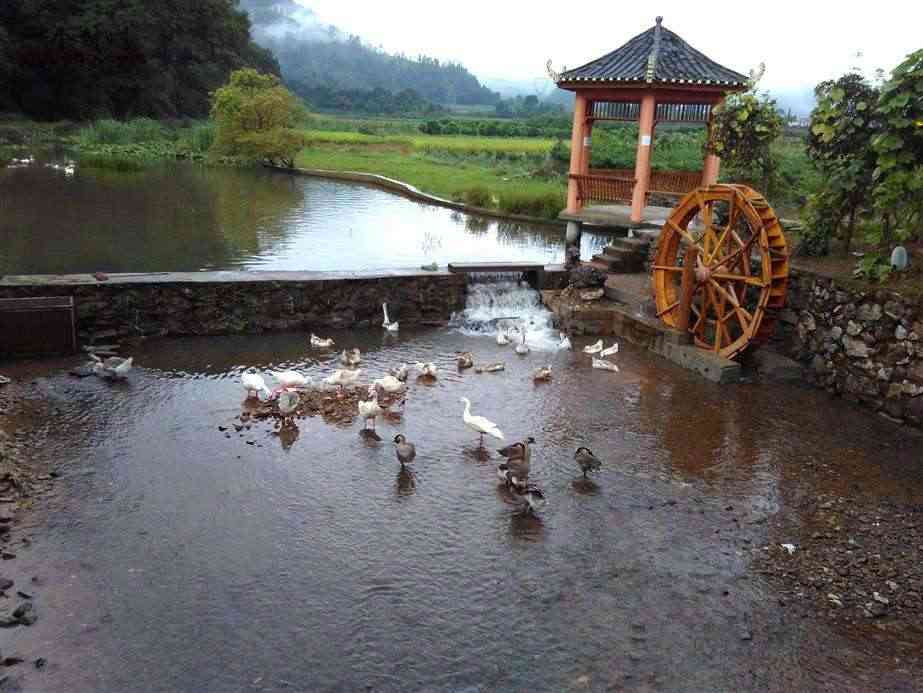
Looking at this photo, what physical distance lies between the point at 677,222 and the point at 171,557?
927cm

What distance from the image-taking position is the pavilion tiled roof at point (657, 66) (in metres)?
14.7

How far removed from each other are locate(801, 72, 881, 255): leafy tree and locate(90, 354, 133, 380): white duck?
9.81 meters

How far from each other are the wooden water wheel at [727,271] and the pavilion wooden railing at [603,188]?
9.52 ft

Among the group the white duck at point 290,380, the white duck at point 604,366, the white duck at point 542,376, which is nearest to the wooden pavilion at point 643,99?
the white duck at point 604,366

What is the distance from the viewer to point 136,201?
2545 cm

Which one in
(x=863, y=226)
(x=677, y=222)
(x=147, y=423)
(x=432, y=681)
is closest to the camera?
(x=432, y=681)

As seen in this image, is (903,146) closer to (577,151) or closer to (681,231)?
(681,231)

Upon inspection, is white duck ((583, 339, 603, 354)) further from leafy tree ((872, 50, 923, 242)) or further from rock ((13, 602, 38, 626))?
rock ((13, 602, 38, 626))

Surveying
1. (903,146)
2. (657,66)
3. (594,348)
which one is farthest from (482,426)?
(657,66)

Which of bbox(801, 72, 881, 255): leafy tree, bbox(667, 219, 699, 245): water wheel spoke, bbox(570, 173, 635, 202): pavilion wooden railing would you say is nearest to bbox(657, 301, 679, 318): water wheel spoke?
bbox(667, 219, 699, 245): water wheel spoke

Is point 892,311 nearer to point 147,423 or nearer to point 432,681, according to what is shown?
point 432,681

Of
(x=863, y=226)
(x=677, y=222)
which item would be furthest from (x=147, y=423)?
(x=863, y=226)

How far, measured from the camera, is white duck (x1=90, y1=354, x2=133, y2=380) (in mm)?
10039

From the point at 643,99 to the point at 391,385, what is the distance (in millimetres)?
8685
